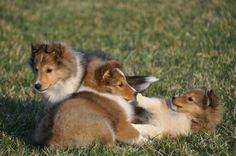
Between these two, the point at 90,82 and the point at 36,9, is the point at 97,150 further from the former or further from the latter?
the point at 36,9

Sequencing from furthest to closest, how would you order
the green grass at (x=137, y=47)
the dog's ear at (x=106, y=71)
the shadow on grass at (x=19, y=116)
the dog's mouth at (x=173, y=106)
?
the shadow on grass at (x=19, y=116) < the dog's mouth at (x=173, y=106) < the dog's ear at (x=106, y=71) < the green grass at (x=137, y=47)

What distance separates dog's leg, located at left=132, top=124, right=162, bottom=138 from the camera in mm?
6621

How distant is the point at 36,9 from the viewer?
1573cm

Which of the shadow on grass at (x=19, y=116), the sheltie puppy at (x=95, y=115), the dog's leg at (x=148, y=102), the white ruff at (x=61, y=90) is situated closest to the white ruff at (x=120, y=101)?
the sheltie puppy at (x=95, y=115)

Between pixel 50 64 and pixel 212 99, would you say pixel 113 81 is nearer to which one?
pixel 50 64

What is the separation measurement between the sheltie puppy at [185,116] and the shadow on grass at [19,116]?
138 centimetres

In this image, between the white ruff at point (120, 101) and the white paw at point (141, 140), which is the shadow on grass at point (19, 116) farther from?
the white paw at point (141, 140)

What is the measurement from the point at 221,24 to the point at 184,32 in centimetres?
84

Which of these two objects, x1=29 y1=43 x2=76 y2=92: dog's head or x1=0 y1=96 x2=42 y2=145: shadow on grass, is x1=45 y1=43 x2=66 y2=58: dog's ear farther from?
x1=0 y1=96 x2=42 y2=145: shadow on grass

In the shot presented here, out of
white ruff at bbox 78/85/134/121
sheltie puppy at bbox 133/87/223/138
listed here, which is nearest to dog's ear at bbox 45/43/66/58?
white ruff at bbox 78/85/134/121

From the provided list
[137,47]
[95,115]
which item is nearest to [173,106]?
[95,115]

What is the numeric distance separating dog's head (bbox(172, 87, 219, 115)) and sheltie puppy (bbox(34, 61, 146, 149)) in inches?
20.6

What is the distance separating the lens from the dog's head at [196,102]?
6.80 m

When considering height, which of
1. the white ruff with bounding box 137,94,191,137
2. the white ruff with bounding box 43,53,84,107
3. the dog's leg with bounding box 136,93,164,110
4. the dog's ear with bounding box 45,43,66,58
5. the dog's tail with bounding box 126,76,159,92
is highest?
the dog's ear with bounding box 45,43,66,58
